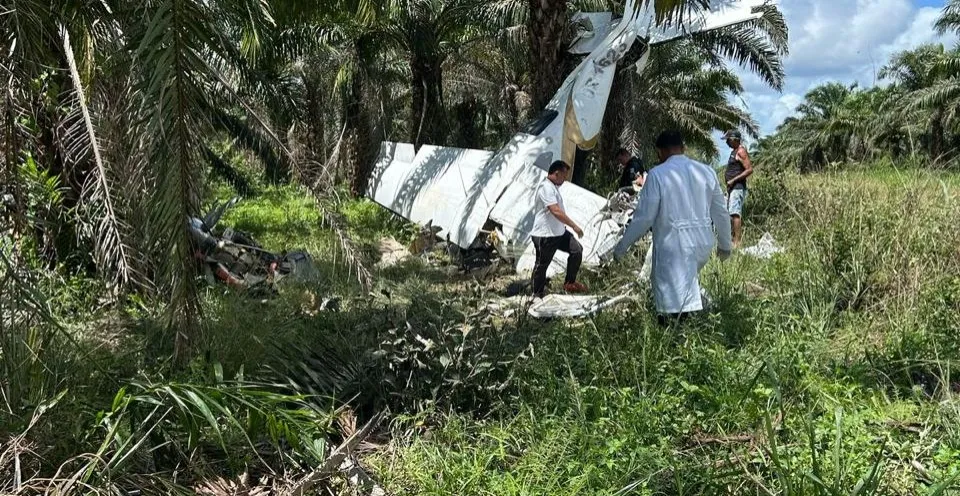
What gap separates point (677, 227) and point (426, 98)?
506 inches

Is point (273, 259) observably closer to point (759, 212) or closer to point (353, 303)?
point (353, 303)

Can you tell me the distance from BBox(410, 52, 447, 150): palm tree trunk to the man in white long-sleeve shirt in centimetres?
1188

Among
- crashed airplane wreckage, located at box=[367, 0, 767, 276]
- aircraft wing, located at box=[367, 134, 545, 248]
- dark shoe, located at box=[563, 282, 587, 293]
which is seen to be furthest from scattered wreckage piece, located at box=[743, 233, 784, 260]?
aircraft wing, located at box=[367, 134, 545, 248]

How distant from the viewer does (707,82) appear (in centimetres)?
2611

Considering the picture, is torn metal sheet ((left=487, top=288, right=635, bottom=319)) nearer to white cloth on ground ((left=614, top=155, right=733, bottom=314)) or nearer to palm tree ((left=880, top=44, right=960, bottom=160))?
white cloth on ground ((left=614, top=155, right=733, bottom=314))

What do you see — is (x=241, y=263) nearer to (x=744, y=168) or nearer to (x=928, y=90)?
(x=744, y=168)

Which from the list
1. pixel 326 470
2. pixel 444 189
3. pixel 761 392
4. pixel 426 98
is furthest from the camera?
pixel 426 98

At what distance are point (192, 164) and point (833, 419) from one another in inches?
123

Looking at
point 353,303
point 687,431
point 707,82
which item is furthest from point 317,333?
point 707,82

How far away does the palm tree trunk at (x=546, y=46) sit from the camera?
10383mm

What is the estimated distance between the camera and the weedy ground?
295 centimetres

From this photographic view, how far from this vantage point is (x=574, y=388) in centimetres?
368

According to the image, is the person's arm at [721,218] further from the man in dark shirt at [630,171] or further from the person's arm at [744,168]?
the man in dark shirt at [630,171]

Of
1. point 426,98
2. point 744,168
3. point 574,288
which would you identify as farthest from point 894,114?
point 574,288
